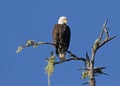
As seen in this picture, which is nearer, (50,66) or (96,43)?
(96,43)

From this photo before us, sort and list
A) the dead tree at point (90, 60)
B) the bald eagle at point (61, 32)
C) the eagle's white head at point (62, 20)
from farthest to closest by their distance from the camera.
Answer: the eagle's white head at point (62, 20) → the bald eagle at point (61, 32) → the dead tree at point (90, 60)

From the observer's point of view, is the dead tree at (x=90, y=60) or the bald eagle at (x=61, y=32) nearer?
the dead tree at (x=90, y=60)

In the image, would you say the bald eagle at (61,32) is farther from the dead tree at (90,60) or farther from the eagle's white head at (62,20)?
the dead tree at (90,60)

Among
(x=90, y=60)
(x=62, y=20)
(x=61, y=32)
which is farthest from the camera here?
(x=62, y=20)

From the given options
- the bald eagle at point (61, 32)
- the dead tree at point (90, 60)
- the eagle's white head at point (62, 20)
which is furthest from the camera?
the eagle's white head at point (62, 20)

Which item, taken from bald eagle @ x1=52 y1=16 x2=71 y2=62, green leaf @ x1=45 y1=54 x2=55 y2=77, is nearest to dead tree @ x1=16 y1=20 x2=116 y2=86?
green leaf @ x1=45 y1=54 x2=55 y2=77

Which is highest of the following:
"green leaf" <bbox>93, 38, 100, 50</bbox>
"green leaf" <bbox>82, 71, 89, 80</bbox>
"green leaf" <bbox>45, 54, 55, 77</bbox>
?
"green leaf" <bbox>93, 38, 100, 50</bbox>

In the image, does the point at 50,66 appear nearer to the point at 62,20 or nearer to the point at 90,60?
the point at 90,60

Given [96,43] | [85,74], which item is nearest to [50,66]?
[85,74]

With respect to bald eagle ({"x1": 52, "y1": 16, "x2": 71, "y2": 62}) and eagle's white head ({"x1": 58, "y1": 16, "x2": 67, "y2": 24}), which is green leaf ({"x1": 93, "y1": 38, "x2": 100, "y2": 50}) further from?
eagle's white head ({"x1": 58, "y1": 16, "x2": 67, "y2": 24})

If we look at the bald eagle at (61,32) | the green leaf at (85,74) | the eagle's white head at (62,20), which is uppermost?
the eagle's white head at (62,20)

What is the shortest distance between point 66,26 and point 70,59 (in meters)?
4.40

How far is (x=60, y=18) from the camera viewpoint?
10602 mm

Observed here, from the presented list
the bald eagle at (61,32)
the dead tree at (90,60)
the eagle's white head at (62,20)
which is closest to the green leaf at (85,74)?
the dead tree at (90,60)
